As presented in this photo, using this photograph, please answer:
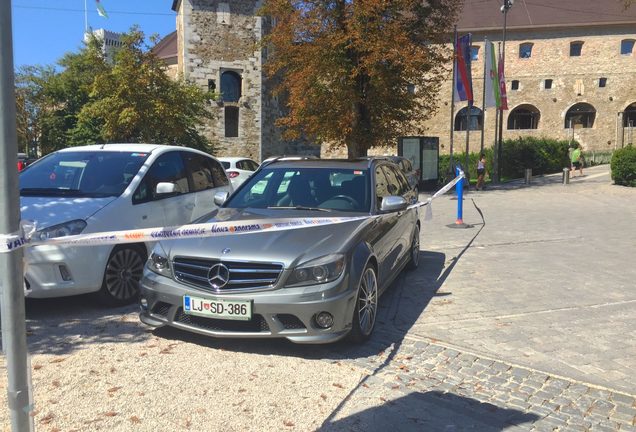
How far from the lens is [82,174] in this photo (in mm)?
6195

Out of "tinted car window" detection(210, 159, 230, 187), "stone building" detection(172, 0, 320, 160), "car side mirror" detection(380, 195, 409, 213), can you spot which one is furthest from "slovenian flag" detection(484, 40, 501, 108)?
"car side mirror" detection(380, 195, 409, 213)

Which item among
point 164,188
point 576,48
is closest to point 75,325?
point 164,188

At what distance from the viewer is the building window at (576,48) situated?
50781 millimetres

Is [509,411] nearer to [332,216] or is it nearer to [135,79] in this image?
[332,216]

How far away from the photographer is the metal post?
6.34 feet

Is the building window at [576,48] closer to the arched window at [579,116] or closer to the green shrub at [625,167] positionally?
the arched window at [579,116]

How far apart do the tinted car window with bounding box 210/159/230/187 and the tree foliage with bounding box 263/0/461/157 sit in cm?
1230

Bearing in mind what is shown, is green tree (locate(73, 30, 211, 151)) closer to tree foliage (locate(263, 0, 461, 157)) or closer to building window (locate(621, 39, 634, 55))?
tree foliage (locate(263, 0, 461, 157))

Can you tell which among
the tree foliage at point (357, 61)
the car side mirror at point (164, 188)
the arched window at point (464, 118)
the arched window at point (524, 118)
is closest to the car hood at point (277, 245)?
the car side mirror at point (164, 188)

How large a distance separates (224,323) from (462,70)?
72.9 ft

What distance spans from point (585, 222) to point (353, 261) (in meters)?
10.0

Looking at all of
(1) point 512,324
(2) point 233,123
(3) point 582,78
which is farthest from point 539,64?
(1) point 512,324

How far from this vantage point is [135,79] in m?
25.4

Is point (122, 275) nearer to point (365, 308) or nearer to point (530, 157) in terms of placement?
point (365, 308)
